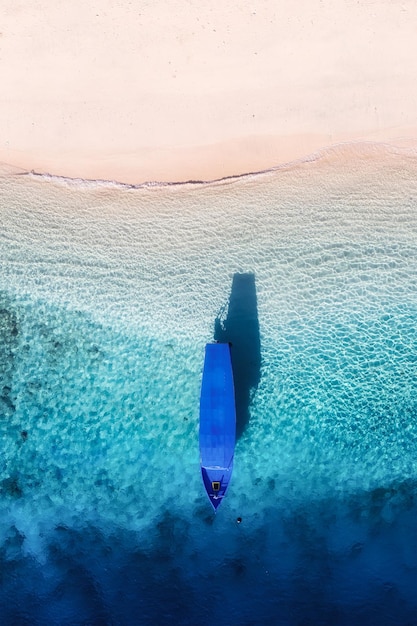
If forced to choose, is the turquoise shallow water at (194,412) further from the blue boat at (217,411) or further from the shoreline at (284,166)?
the blue boat at (217,411)

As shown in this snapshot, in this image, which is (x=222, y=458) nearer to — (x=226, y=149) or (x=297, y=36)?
(x=226, y=149)

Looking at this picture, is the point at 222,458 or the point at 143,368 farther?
the point at 143,368

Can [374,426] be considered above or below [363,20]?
below

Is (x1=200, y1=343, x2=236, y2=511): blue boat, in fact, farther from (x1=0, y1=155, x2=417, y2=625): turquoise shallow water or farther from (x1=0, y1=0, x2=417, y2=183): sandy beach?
(x1=0, y1=0, x2=417, y2=183): sandy beach

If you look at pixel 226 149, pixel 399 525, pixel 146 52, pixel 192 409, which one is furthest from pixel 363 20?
pixel 399 525

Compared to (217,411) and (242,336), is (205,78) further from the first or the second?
(217,411)

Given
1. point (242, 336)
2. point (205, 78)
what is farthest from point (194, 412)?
point (205, 78)

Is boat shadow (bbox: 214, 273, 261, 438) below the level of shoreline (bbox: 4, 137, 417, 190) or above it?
below

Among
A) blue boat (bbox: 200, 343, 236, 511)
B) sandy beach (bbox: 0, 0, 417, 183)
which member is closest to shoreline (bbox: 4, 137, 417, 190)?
sandy beach (bbox: 0, 0, 417, 183)
